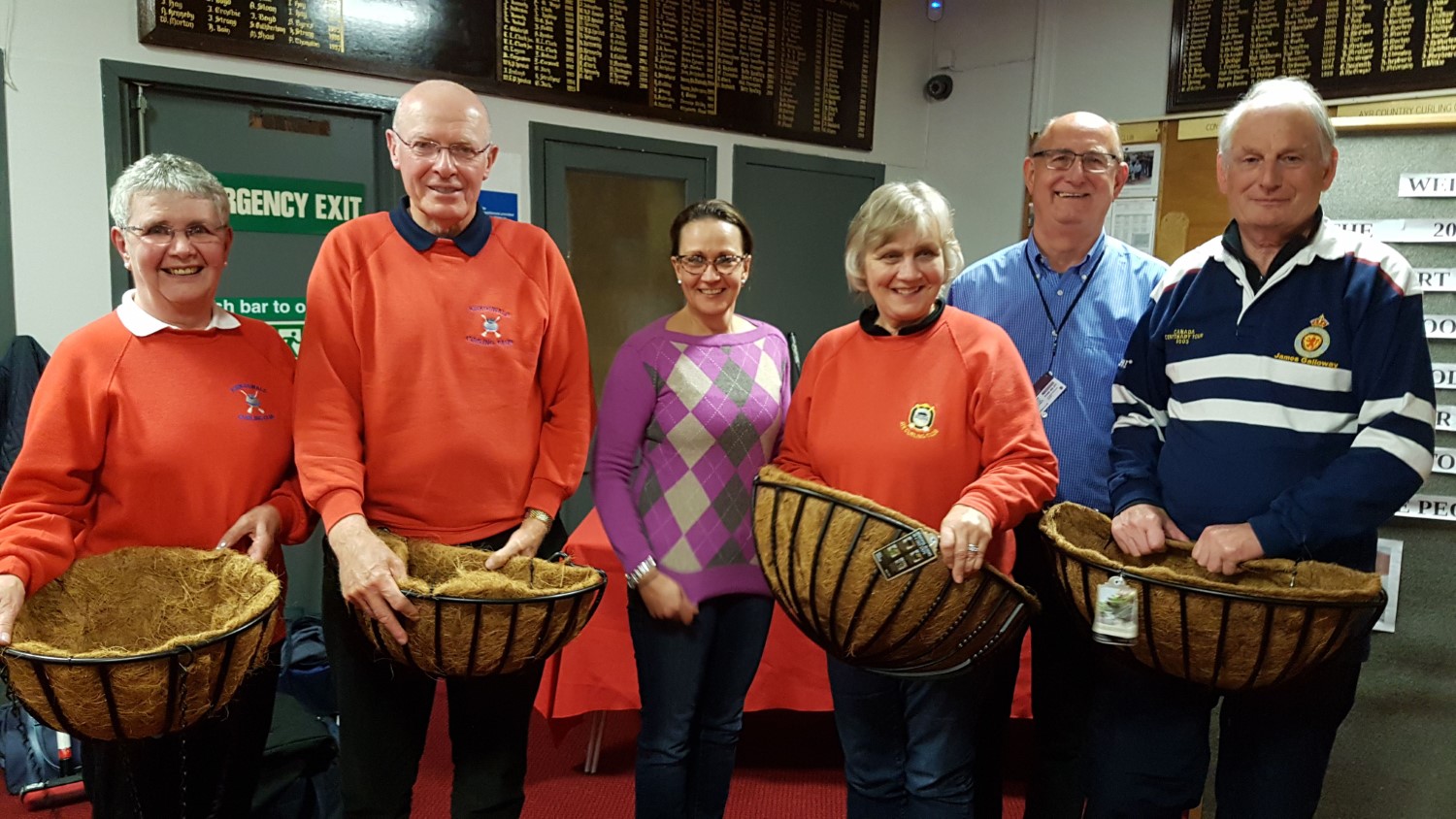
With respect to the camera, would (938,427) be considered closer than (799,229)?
Yes

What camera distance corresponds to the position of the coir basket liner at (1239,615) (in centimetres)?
121

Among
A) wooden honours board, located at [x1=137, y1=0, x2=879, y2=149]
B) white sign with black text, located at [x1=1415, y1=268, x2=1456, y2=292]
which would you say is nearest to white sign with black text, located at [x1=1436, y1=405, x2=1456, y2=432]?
white sign with black text, located at [x1=1415, y1=268, x2=1456, y2=292]

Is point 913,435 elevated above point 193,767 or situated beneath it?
elevated above

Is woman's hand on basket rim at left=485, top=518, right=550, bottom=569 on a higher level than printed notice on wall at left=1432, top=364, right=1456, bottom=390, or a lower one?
lower

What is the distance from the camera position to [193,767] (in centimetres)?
154

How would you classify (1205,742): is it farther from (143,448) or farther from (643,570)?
(143,448)

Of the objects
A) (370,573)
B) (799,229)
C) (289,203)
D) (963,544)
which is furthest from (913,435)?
(799,229)

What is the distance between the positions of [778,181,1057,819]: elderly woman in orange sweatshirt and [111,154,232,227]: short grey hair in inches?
40.5

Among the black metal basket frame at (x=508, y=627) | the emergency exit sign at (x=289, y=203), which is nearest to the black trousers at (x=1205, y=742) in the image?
the black metal basket frame at (x=508, y=627)

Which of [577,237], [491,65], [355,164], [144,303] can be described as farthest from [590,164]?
[144,303]

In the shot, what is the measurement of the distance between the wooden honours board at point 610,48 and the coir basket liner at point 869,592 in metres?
2.61

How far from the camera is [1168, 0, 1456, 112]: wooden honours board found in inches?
125

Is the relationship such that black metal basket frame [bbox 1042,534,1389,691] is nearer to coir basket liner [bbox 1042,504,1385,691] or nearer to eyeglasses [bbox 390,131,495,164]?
coir basket liner [bbox 1042,504,1385,691]

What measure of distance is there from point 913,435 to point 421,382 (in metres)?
0.79
